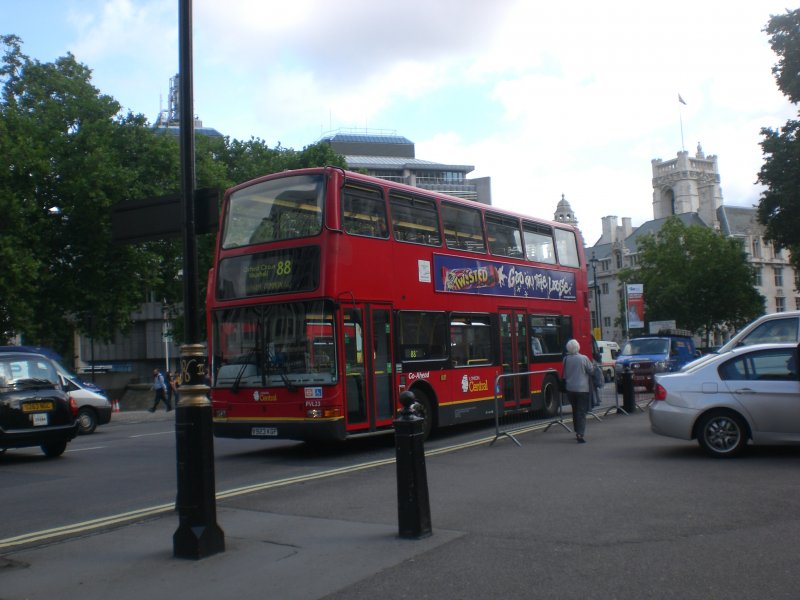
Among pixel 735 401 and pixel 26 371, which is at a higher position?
pixel 26 371

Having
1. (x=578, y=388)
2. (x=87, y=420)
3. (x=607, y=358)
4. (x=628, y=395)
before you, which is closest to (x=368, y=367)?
(x=578, y=388)

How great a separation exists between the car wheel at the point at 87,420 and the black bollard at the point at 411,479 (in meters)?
17.8

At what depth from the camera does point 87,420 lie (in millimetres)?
22578

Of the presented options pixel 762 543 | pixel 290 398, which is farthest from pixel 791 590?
pixel 290 398

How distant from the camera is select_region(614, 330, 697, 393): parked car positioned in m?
26.9

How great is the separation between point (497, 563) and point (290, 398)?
7.08m

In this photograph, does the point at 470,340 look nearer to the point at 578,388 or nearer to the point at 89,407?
the point at 578,388

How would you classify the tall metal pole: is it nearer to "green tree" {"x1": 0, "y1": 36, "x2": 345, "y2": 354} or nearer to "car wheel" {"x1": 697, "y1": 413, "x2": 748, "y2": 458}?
"car wheel" {"x1": 697, "y1": 413, "x2": 748, "y2": 458}

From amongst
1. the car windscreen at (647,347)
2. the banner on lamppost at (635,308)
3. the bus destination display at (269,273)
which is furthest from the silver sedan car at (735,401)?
the banner on lamppost at (635,308)

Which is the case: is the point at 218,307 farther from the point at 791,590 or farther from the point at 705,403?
the point at 791,590

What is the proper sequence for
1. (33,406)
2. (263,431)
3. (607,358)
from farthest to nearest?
(607,358) → (33,406) → (263,431)

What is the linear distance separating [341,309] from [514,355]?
19.3 ft

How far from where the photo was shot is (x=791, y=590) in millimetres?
5242

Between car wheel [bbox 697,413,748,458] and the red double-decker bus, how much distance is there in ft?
14.2
